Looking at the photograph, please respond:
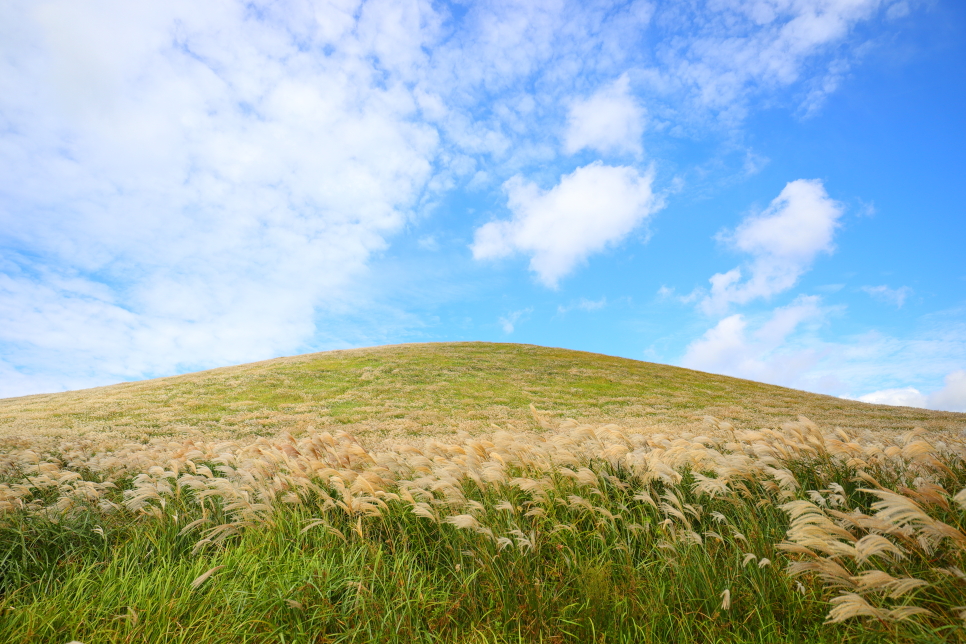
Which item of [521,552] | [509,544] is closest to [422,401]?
[509,544]

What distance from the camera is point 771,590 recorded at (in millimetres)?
3721

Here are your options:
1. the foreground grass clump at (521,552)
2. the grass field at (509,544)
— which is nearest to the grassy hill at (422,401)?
the grass field at (509,544)

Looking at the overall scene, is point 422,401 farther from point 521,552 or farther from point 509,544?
point 521,552

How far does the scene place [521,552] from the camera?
4152 mm

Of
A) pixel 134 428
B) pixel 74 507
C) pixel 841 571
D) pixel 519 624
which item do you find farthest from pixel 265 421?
pixel 841 571

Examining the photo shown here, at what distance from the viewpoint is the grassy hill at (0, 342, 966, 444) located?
60.0ft

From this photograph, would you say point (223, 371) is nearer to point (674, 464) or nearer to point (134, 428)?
point (134, 428)

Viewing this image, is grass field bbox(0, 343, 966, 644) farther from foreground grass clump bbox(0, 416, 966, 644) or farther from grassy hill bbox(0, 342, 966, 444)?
grassy hill bbox(0, 342, 966, 444)

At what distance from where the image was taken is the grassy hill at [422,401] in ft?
60.0

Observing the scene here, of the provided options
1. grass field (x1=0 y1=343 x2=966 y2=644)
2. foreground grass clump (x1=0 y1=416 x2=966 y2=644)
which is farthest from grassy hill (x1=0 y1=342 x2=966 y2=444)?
foreground grass clump (x1=0 y1=416 x2=966 y2=644)

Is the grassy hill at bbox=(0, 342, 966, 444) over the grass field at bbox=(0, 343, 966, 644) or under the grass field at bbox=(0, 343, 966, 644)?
over

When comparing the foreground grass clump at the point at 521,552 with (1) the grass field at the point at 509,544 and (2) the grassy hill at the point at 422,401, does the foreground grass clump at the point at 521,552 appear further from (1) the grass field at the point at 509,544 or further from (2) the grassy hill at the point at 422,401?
(2) the grassy hill at the point at 422,401

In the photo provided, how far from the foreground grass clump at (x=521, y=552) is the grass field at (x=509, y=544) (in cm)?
3

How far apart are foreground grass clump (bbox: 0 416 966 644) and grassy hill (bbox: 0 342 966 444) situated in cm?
892
